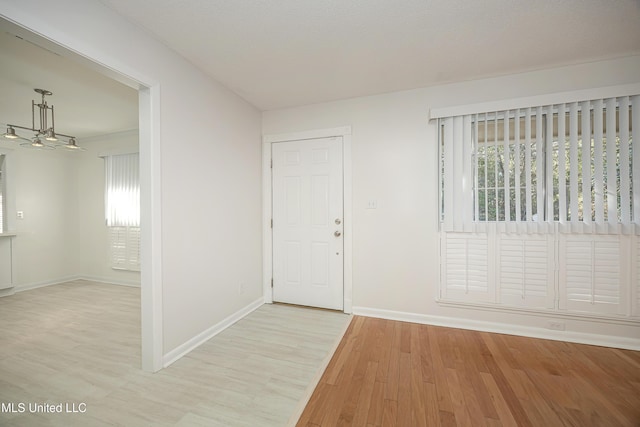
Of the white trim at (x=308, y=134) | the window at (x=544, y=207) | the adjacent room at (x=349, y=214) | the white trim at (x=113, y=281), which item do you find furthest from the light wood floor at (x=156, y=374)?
the white trim at (x=308, y=134)

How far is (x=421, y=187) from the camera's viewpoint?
291 centimetres

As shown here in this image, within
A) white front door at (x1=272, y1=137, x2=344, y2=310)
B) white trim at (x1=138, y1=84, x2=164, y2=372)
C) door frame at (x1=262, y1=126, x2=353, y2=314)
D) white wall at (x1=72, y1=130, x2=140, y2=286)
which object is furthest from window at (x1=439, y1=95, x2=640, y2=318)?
white wall at (x1=72, y1=130, x2=140, y2=286)

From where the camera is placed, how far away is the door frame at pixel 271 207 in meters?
3.17

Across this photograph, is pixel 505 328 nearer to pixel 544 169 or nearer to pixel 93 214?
pixel 544 169

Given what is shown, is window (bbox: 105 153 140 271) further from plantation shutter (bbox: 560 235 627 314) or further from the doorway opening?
plantation shutter (bbox: 560 235 627 314)

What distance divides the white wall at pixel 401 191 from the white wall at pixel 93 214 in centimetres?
414

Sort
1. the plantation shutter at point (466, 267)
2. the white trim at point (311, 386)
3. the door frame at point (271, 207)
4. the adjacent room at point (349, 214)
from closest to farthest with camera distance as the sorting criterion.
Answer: the white trim at point (311, 386) < the adjacent room at point (349, 214) < the plantation shutter at point (466, 267) < the door frame at point (271, 207)

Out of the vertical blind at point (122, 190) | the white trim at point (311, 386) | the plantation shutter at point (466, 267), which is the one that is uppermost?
the vertical blind at point (122, 190)

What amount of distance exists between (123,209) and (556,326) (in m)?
6.13

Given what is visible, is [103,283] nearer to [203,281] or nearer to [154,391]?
[203,281]

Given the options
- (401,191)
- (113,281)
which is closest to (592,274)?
(401,191)

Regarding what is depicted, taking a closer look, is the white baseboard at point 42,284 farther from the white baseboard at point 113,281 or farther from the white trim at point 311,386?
the white trim at point 311,386

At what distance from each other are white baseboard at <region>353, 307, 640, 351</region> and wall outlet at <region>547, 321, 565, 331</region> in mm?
28

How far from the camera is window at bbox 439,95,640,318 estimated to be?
2334mm
